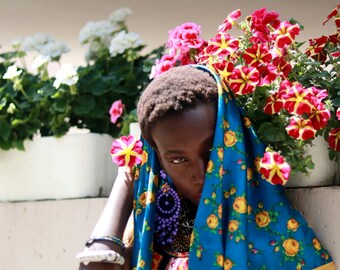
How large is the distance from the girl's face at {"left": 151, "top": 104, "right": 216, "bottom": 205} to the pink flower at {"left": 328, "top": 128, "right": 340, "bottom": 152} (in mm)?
345

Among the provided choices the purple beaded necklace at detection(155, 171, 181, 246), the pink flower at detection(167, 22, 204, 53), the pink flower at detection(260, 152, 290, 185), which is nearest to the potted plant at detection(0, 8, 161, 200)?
the pink flower at detection(167, 22, 204, 53)

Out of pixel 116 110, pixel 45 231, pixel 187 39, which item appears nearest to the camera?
pixel 187 39

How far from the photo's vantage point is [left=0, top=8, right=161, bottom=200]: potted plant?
3010mm

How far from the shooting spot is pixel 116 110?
288cm

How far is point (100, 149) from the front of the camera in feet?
9.94

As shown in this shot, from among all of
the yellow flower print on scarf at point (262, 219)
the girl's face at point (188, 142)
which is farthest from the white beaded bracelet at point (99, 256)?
the yellow flower print on scarf at point (262, 219)

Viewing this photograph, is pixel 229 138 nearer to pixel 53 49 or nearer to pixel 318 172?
pixel 318 172

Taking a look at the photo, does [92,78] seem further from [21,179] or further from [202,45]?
[202,45]

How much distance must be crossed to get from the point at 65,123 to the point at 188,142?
3.28 ft

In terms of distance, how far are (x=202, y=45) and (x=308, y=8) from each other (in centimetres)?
129

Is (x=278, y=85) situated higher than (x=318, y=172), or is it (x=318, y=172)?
(x=278, y=85)

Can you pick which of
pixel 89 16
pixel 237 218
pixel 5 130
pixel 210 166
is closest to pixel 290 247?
pixel 237 218

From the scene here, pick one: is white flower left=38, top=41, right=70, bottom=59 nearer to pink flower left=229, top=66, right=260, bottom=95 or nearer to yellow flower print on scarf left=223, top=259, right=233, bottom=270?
pink flower left=229, top=66, right=260, bottom=95

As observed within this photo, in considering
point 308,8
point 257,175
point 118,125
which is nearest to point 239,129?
point 257,175
